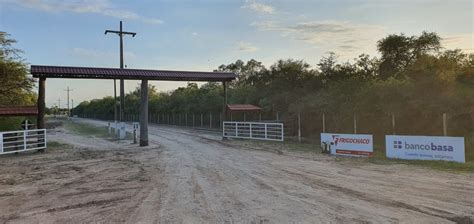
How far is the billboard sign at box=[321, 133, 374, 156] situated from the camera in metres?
17.1

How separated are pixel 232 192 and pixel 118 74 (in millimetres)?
15861

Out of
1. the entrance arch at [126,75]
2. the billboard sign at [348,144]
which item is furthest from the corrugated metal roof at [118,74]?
the billboard sign at [348,144]

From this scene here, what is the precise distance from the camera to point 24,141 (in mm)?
20453

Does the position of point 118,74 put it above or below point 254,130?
above

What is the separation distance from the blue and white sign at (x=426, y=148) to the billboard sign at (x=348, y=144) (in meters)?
0.84

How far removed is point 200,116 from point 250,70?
49.6 ft

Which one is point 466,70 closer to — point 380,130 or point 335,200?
point 380,130

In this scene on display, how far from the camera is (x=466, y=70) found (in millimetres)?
19797

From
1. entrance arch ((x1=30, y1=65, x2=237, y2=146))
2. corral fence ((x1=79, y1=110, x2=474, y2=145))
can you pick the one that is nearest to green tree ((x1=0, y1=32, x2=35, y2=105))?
entrance arch ((x1=30, y1=65, x2=237, y2=146))

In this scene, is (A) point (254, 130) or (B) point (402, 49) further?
(B) point (402, 49)

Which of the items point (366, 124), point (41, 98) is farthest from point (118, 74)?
point (366, 124)

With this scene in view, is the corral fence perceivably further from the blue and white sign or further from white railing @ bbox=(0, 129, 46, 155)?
white railing @ bbox=(0, 129, 46, 155)

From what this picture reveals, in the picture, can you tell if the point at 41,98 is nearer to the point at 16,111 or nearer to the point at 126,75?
the point at 16,111

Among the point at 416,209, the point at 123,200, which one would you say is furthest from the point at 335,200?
the point at 123,200
